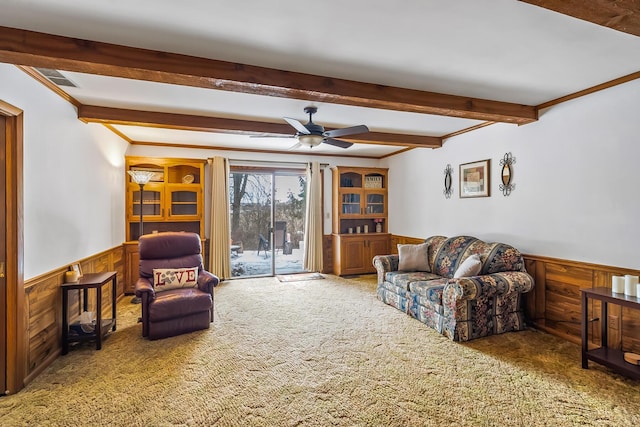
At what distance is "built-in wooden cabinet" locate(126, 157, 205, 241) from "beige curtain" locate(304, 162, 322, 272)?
6.77 ft

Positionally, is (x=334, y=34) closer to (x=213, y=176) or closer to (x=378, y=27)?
(x=378, y=27)

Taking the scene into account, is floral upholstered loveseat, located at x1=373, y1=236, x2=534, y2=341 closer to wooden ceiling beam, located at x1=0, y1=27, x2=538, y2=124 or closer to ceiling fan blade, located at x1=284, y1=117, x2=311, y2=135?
wooden ceiling beam, located at x1=0, y1=27, x2=538, y2=124

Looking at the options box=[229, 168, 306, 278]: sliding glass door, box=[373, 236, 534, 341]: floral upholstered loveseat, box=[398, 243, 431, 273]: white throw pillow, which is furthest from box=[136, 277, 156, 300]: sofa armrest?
box=[398, 243, 431, 273]: white throw pillow

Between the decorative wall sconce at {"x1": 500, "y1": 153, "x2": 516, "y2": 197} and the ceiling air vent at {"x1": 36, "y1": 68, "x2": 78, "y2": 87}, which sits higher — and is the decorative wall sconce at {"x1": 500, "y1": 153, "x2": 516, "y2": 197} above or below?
below

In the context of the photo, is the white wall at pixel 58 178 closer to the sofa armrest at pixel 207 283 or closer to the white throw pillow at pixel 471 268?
the sofa armrest at pixel 207 283

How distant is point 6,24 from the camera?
2.03 meters

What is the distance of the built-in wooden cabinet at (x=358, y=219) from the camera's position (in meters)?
6.47

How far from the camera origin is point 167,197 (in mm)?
5445

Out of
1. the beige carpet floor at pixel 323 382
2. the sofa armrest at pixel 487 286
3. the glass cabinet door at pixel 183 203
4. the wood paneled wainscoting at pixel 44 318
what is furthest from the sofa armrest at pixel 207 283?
the sofa armrest at pixel 487 286

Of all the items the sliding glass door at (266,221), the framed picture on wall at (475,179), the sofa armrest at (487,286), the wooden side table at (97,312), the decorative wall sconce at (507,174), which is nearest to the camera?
the wooden side table at (97,312)

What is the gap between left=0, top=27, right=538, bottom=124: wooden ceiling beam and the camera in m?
2.13

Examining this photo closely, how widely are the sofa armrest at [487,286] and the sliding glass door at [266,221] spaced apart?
3736 millimetres

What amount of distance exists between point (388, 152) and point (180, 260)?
450 cm

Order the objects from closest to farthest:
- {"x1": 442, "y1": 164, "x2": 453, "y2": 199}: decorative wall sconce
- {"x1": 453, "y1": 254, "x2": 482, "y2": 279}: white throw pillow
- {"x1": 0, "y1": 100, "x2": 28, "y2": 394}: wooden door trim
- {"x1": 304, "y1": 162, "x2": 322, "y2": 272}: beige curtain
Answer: {"x1": 0, "y1": 100, "x2": 28, "y2": 394}: wooden door trim < {"x1": 453, "y1": 254, "x2": 482, "y2": 279}: white throw pillow < {"x1": 442, "y1": 164, "x2": 453, "y2": 199}: decorative wall sconce < {"x1": 304, "y1": 162, "x2": 322, "y2": 272}: beige curtain
